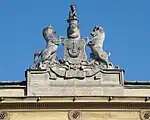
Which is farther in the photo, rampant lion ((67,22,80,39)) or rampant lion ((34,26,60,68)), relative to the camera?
rampant lion ((67,22,80,39))

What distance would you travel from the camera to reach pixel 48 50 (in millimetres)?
41312

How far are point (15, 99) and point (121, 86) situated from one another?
21.7 feet

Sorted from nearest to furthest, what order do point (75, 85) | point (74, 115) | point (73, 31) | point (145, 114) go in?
point (74, 115) < point (145, 114) < point (75, 85) < point (73, 31)

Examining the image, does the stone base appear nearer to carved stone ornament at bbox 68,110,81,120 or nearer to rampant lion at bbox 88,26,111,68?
rampant lion at bbox 88,26,111,68

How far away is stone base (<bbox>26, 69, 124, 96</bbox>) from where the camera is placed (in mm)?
40406

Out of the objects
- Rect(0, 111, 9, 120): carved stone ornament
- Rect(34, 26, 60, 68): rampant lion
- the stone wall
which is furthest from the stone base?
Rect(0, 111, 9, 120): carved stone ornament

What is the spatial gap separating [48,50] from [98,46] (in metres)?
3.18

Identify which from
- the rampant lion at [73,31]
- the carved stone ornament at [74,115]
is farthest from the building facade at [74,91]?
the rampant lion at [73,31]

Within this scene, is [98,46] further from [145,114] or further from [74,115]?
[145,114]

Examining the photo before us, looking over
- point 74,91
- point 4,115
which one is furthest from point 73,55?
point 4,115

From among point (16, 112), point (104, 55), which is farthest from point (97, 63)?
point (16, 112)

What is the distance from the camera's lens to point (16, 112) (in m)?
40.1

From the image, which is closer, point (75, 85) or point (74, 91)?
point (74, 91)

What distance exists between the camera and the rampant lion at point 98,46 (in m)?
41.3
